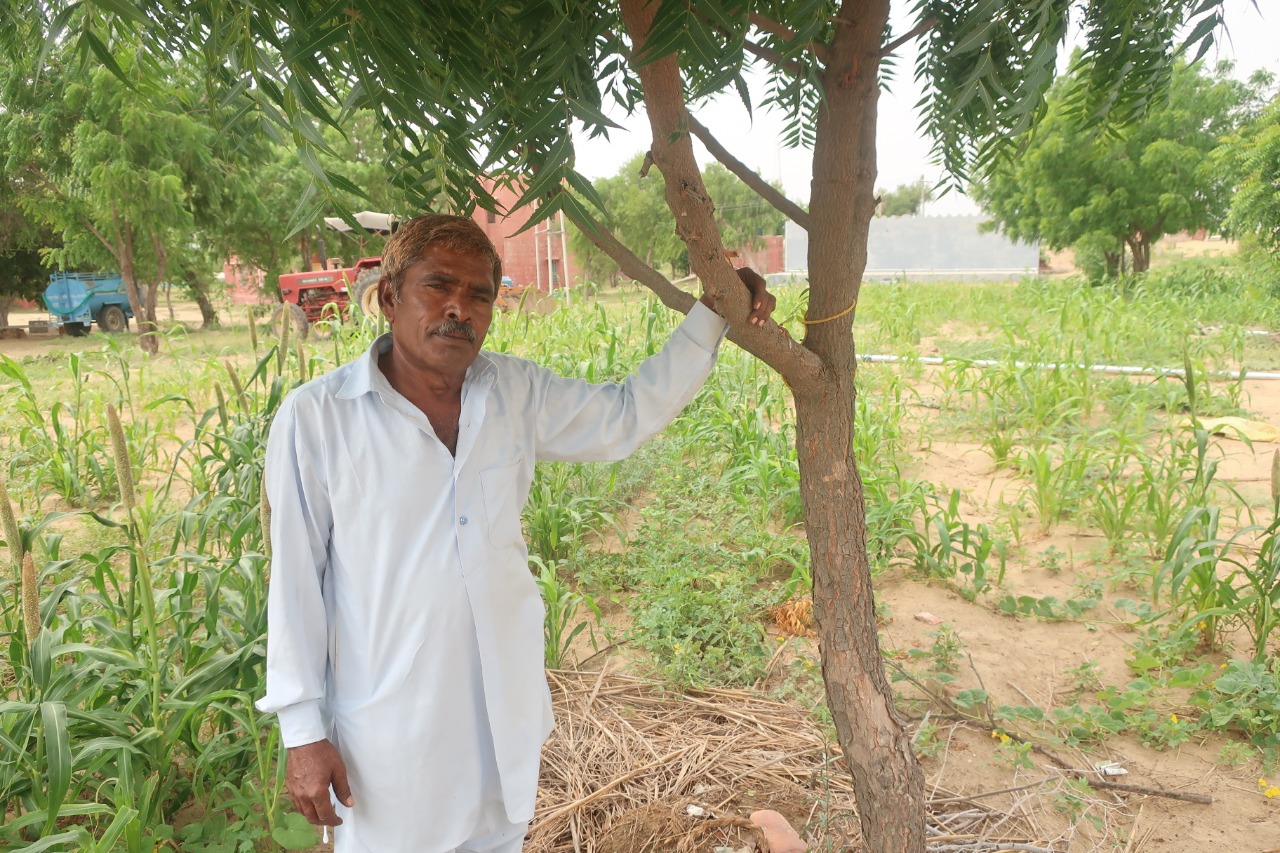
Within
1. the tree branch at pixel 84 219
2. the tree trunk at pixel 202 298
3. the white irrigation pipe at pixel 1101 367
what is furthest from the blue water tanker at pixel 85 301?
the white irrigation pipe at pixel 1101 367

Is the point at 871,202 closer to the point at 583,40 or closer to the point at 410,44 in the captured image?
the point at 583,40

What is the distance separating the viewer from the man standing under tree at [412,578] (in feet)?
4.27

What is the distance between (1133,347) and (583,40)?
7039 millimetres

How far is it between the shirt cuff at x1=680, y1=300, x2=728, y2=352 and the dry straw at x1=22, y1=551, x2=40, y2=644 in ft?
3.98

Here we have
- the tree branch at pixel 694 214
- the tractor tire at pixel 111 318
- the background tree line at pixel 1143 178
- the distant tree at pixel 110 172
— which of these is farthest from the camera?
the tractor tire at pixel 111 318

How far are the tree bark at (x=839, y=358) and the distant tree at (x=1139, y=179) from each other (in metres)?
11.3

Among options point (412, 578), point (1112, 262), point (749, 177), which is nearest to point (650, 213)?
point (1112, 262)

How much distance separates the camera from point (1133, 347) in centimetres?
683

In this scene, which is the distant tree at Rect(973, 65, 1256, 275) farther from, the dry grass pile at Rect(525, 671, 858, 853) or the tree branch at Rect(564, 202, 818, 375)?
the tree branch at Rect(564, 202, 818, 375)

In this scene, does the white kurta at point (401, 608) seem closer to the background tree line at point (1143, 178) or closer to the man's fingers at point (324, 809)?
the man's fingers at point (324, 809)

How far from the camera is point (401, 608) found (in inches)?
51.3

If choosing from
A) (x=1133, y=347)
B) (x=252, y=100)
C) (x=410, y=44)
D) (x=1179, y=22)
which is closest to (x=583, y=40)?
(x=410, y=44)

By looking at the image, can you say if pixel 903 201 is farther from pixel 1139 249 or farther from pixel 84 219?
pixel 84 219

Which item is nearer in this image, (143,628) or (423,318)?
(423,318)
